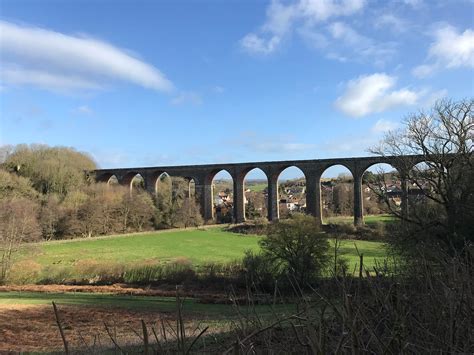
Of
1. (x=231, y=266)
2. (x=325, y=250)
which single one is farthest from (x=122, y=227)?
(x=325, y=250)

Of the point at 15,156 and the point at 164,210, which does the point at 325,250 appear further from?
the point at 15,156

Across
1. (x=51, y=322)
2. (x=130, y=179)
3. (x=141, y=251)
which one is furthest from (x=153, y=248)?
(x=51, y=322)

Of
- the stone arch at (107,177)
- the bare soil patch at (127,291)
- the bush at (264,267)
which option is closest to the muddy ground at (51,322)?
the bare soil patch at (127,291)

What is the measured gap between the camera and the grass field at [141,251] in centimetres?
2670

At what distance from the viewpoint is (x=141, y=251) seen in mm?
35938

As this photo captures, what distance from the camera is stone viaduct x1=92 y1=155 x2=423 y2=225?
44.7m

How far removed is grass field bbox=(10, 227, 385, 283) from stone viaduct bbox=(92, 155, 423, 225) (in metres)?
5.46

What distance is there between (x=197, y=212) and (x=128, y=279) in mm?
27994

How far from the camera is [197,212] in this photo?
53.7m

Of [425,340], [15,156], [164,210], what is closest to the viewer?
[425,340]

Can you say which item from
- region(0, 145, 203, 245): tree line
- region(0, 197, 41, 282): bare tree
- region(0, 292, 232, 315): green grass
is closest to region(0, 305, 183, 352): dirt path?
region(0, 292, 232, 315): green grass

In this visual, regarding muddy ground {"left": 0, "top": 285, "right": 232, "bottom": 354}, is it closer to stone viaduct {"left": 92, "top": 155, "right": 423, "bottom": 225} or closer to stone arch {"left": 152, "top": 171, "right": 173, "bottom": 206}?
stone viaduct {"left": 92, "top": 155, "right": 423, "bottom": 225}

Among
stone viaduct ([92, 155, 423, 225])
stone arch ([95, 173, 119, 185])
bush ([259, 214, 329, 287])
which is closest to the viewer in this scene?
bush ([259, 214, 329, 287])

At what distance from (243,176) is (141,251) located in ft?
64.5
